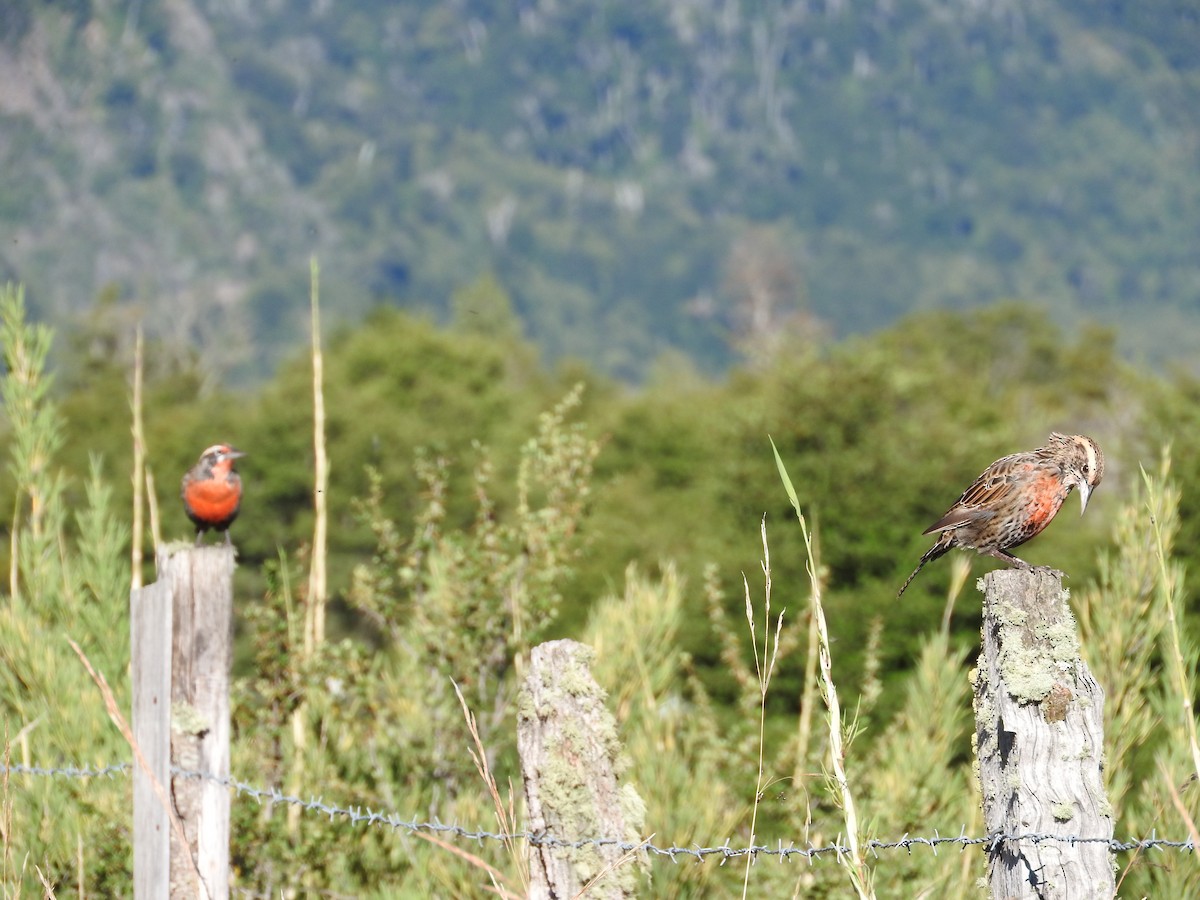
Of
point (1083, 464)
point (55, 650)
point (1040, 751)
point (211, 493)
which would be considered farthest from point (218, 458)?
point (1040, 751)

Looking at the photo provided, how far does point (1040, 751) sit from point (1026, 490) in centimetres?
145

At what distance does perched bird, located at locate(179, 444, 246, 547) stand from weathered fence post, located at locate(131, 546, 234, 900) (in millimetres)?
1412

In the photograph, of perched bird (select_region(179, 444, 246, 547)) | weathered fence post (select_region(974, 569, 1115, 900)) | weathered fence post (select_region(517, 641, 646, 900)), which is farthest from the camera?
perched bird (select_region(179, 444, 246, 547))

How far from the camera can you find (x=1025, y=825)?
7.91ft

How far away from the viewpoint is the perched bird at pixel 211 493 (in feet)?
15.2

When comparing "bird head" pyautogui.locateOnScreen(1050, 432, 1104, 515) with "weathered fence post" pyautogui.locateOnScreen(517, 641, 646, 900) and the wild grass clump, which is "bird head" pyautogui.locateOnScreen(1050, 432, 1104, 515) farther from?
the wild grass clump

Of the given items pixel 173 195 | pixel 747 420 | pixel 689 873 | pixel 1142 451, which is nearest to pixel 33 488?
pixel 689 873

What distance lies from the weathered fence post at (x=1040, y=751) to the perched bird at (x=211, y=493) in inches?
109

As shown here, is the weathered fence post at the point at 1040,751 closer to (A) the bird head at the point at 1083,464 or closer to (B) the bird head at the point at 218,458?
(A) the bird head at the point at 1083,464

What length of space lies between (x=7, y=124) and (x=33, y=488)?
145 metres

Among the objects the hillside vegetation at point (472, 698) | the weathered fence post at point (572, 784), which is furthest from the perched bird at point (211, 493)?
the weathered fence post at point (572, 784)

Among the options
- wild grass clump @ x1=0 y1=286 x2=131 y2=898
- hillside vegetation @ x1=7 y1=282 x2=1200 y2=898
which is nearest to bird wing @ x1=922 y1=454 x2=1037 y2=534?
hillside vegetation @ x1=7 y1=282 x2=1200 y2=898

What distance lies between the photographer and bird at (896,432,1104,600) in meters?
3.71

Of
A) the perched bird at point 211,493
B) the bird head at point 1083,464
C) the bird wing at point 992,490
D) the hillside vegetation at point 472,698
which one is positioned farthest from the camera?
the perched bird at point 211,493
